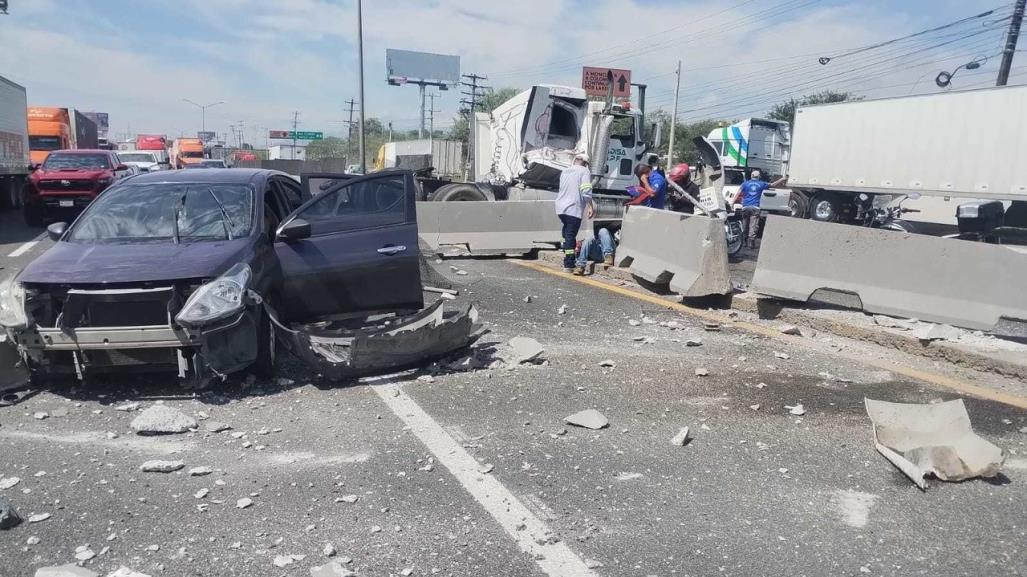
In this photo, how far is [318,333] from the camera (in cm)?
582

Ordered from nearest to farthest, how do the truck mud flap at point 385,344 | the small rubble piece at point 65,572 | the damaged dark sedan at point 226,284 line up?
the small rubble piece at point 65,572 < the damaged dark sedan at point 226,284 < the truck mud flap at point 385,344

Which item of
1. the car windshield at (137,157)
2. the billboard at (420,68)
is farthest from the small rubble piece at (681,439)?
the billboard at (420,68)

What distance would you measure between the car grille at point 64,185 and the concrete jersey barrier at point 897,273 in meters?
16.2

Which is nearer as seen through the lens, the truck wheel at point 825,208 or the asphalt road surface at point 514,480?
the asphalt road surface at point 514,480

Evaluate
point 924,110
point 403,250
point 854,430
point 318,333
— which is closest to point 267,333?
point 318,333

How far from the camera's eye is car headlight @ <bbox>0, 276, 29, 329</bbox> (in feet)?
16.5

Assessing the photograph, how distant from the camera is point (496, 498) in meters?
3.90

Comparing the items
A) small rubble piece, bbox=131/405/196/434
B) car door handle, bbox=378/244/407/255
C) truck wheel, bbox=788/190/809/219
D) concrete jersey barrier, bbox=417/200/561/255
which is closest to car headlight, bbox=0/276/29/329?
small rubble piece, bbox=131/405/196/434

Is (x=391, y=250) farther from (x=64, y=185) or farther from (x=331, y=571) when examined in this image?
(x=64, y=185)

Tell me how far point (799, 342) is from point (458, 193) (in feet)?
30.6

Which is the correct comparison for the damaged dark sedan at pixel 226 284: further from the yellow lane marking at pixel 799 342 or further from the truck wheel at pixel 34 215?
the truck wheel at pixel 34 215

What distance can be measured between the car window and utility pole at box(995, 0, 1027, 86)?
2405 centimetres

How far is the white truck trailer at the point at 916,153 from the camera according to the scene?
683 inches

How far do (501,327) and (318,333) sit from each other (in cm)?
231
